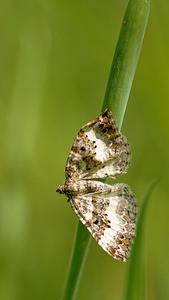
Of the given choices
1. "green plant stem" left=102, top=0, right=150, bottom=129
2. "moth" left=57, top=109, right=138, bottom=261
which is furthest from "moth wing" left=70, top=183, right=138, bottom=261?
"green plant stem" left=102, top=0, right=150, bottom=129

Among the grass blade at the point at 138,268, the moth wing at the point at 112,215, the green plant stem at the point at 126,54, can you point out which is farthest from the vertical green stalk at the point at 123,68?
the moth wing at the point at 112,215

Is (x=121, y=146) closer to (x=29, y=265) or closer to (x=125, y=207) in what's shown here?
(x=125, y=207)

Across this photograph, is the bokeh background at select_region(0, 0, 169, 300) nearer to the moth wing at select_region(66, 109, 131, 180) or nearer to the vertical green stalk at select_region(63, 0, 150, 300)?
the moth wing at select_region(66, 109, 131, 180)

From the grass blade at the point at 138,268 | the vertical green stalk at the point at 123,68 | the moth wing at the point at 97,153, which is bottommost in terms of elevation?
the grass blade at the point at 138,268

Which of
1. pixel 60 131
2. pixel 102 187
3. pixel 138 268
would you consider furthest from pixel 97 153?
pixel 60 131

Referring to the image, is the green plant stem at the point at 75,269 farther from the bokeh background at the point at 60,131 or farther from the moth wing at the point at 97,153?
the bokeh background at the point at 60,131

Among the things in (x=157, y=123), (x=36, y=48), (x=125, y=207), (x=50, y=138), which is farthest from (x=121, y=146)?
(x=50, y=138)

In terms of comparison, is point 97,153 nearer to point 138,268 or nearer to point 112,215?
point 112,215
